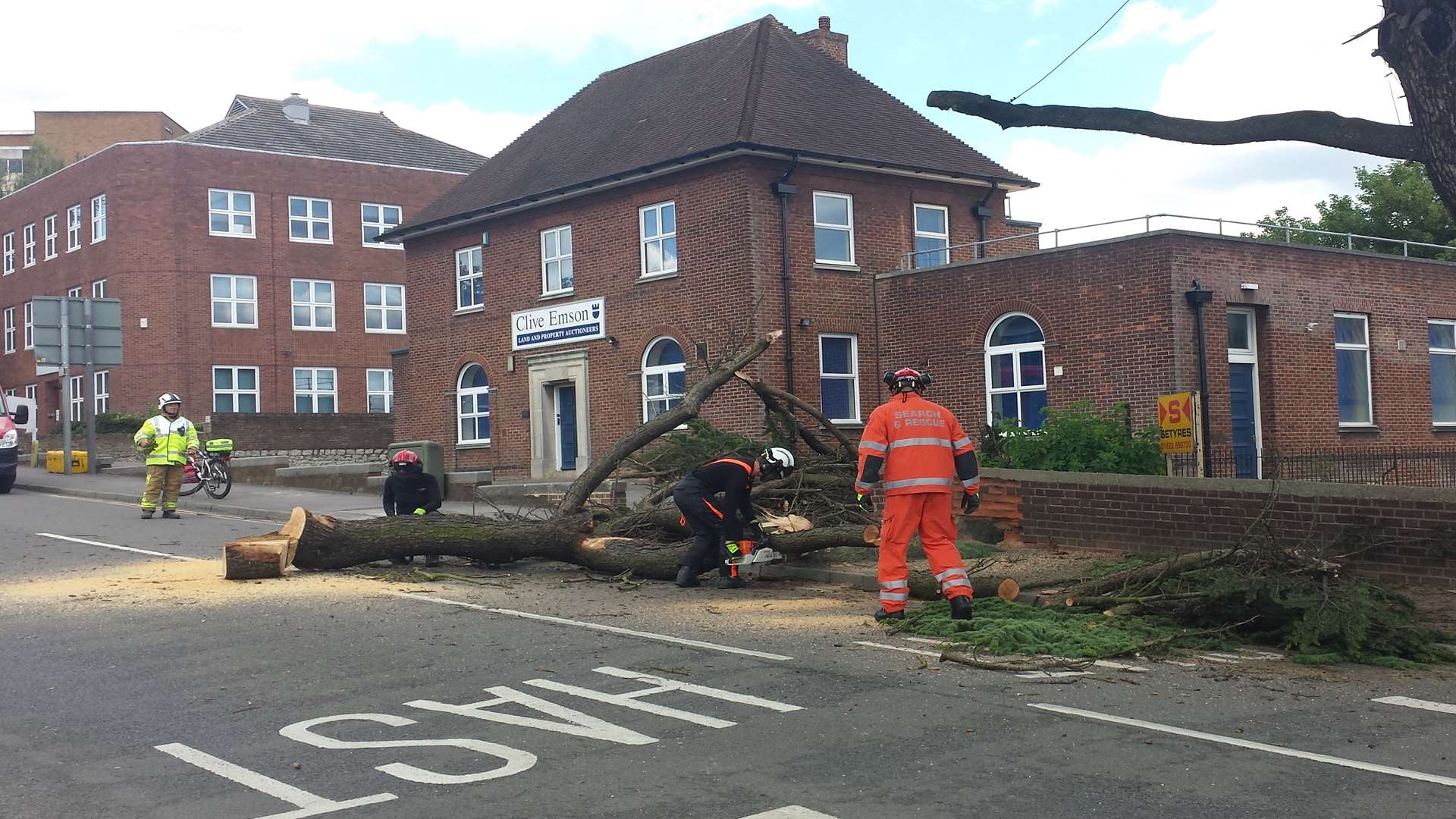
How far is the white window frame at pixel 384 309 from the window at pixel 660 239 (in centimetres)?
2064

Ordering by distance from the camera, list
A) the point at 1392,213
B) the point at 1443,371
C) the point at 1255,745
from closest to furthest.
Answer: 1. the point at 1255,745
2. the point at 1443,371
3. the point at 1392,213

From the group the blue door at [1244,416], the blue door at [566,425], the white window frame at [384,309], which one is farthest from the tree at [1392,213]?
the white window frame at [384,309]

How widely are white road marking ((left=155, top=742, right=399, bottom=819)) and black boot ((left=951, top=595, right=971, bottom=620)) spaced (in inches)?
198

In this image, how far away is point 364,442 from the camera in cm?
3900

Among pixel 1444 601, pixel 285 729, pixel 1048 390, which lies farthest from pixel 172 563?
pixel 1048 390

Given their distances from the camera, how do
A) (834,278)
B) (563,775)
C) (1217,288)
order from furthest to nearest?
1. (834,278)
2. (1217,288)
3. (563,775)

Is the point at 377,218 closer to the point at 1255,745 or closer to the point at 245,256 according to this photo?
the point at 245,256

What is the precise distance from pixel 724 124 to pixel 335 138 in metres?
24.4

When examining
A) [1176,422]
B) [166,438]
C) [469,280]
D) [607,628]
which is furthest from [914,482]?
[469,280]

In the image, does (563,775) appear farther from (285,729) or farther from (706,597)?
(706,597)

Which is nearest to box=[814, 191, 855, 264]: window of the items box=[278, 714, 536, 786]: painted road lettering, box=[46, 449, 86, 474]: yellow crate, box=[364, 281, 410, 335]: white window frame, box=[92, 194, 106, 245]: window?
box=[46, 449, 86, 474]: yellow crate

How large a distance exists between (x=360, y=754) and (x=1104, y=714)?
11.6 ft

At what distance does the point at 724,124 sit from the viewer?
25.4 metres

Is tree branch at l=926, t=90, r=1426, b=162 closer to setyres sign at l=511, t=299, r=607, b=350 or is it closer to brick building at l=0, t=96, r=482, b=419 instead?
setyres sign at l=511, t=299, r=607, b=350
